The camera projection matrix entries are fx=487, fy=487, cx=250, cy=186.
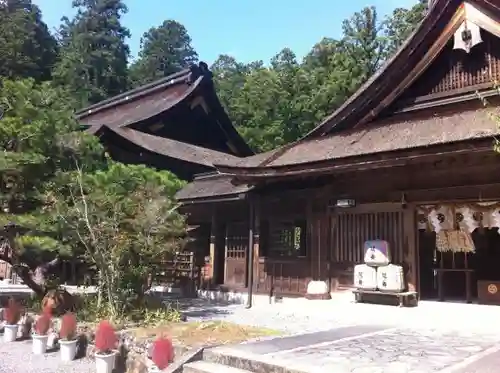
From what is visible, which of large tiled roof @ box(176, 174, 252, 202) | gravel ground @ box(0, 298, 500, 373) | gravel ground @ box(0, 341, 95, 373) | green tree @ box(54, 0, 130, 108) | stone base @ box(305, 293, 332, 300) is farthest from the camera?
green tree @ box(54, 0, 130, 108)

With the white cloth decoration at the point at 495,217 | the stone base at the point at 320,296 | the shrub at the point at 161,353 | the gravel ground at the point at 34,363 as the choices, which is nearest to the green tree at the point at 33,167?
the gravel ground at the point at 34,363

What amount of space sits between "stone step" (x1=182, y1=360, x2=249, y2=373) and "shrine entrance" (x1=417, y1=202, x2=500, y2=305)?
6002 millimetres

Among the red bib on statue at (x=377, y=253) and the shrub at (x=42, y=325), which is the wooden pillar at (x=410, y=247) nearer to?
the red bib on statue at (x=377, y=253)

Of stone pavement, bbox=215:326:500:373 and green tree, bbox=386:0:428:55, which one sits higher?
green tree, bbox=386:0:428:55

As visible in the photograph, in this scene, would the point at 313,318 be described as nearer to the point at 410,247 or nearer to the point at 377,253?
the point at 377,253

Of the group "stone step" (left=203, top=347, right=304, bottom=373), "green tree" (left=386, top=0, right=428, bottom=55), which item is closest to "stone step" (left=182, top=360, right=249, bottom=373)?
"stone step" (left=203, top=347, right=304, bottom=373)

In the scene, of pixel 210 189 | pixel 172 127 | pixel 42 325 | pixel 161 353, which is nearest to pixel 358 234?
pixel 210 189

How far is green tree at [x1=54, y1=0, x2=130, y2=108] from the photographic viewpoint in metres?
44.3

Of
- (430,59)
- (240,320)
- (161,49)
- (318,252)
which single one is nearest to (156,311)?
(240,320)

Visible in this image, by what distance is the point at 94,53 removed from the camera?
4762 centimetres

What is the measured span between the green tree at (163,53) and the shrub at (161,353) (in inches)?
2039

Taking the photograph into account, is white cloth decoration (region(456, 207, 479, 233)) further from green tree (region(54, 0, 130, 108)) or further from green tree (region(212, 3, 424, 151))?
green tree (region(54, 0, 130, 108))

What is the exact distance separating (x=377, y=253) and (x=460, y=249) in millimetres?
2453

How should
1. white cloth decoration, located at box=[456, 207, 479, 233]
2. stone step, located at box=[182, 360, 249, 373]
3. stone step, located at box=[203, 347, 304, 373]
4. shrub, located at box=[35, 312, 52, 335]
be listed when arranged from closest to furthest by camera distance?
stone step, located at box=[203, 347, 304, 373] < stone step, located at box=[182, 360, 249, 373] < shrub, located at box=[35, 312, 52, 335] < white cloth decoration, located at box=[456, 207, 479, 233]
